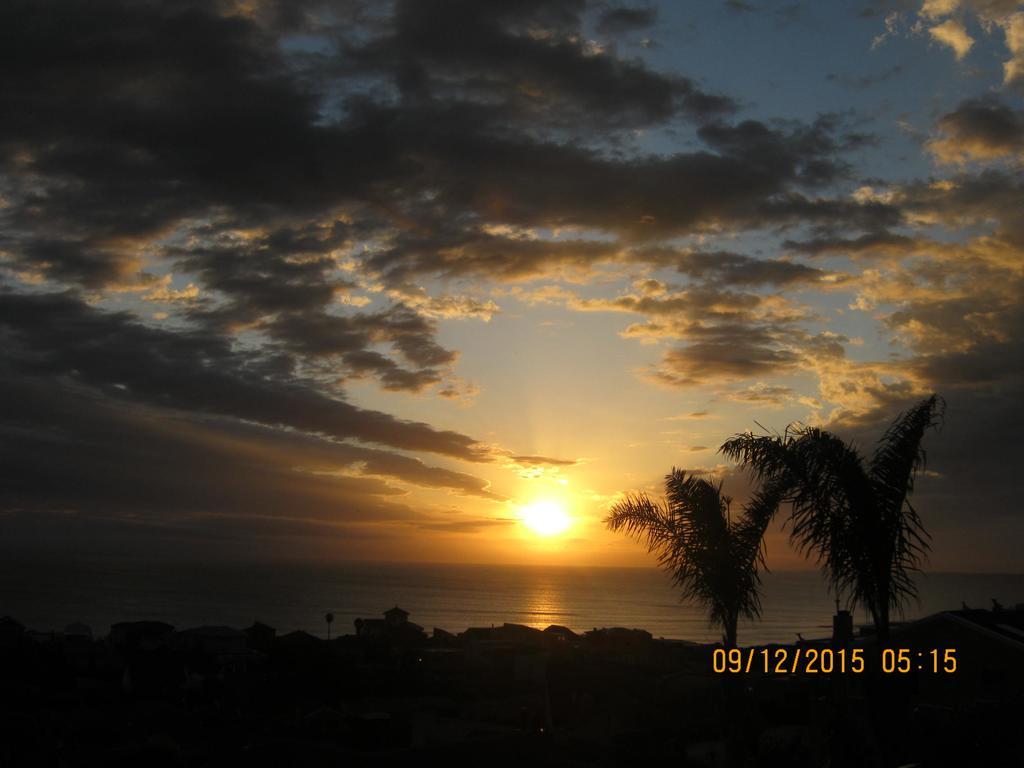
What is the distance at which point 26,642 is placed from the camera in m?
41.3

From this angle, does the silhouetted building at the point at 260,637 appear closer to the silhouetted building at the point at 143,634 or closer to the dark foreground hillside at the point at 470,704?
the dark foreground hillside at the point at 470,704

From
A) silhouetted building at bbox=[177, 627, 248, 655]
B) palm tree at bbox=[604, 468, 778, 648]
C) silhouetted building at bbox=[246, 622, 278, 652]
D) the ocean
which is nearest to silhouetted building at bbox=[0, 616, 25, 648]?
silhouetted building at bbox=[177, 627, 248, 655]

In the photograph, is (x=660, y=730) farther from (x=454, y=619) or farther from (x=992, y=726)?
(x=454, y=619)

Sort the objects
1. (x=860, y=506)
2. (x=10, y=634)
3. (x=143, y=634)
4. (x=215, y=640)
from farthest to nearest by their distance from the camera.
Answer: (x=143, y=634)
(x=215, y=640)
(x=10, y=634)
(x=860, y=506)

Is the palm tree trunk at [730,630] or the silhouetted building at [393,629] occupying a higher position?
the palm tree trunk at [730,630]

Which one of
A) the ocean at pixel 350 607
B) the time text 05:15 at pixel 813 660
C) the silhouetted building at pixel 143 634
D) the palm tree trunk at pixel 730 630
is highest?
the palm tree trunk at pixel 730 630

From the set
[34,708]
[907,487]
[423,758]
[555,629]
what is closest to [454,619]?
[555,629]

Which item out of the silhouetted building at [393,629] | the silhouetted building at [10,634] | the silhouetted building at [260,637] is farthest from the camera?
the silhouetted building at [393,629]

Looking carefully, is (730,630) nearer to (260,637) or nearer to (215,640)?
(215,640)

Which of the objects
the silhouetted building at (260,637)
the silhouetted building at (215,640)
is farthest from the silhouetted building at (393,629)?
the silhouetted building at (215,640)

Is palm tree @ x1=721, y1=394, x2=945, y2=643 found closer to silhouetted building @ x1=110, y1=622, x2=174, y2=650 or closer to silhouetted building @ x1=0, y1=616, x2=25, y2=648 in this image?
silhouetted building @ x1=0, y1=616, x2=25, y2=648

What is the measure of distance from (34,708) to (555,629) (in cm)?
4305

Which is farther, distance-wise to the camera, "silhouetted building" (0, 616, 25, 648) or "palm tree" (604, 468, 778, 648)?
"silhouetted building" (0, 616, 25, 648)

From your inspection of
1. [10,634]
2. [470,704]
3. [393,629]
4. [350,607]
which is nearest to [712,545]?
[470,704]
